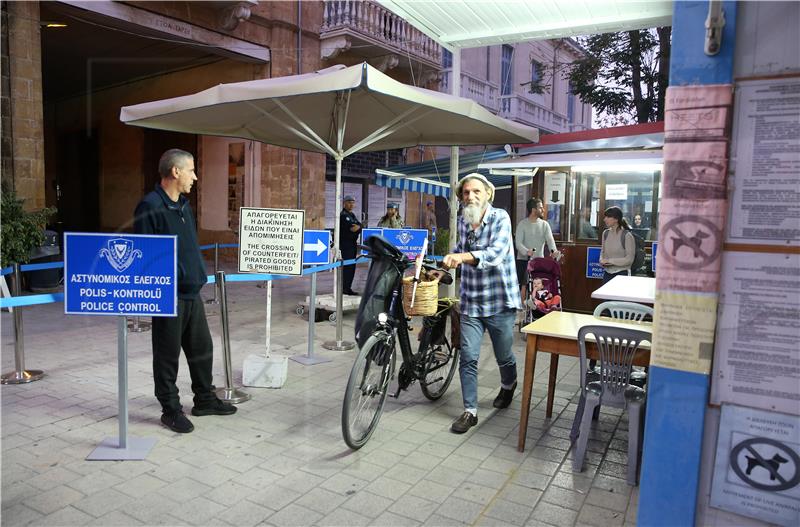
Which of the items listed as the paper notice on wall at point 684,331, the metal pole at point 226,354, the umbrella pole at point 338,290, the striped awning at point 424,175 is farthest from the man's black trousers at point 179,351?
the striped awning at point 424,175

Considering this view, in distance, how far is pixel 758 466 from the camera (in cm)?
194

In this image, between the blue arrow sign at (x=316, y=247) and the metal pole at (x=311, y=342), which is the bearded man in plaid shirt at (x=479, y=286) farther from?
the blue arrow sign at (x=316, y=247)

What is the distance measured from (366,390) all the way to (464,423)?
794 millimetres

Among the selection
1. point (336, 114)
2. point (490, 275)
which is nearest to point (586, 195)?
point (336, 114)

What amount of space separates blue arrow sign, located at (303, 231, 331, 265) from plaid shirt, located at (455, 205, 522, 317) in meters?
2.96

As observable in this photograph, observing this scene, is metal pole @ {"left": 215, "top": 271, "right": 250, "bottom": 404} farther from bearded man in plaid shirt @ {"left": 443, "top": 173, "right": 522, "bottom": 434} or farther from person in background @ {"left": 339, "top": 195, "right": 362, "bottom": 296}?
person in background @ {"left": 339, "top": 195, "right": 362, "bottom": 296}

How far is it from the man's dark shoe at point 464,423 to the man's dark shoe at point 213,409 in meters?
1.68

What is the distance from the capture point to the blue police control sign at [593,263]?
9.44 metres

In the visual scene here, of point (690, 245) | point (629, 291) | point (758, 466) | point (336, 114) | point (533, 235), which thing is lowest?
point (758, 466)

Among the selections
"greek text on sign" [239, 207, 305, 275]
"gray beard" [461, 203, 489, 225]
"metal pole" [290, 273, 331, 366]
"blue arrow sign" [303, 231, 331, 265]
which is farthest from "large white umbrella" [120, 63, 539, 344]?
"gray beard" [461, 203, 489, 225]

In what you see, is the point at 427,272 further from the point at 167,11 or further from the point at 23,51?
the point at 167,11

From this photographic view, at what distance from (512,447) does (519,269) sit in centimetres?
488

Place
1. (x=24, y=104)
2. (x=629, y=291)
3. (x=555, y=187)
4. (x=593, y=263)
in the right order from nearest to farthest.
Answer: (x=629, y=291) → (x=24, y=104) → (x=593, y=263) → (x=555, y=187)

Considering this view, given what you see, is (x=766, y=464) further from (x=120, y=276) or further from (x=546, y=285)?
(x=546, y=285)
